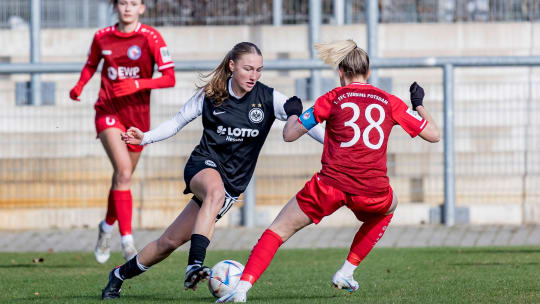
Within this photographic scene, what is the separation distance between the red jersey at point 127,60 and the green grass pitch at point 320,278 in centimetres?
145

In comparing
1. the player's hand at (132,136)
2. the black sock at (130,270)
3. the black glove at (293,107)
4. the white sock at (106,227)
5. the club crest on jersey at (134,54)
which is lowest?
the white sock at (106,227)

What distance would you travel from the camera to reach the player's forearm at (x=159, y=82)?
31.1 ft

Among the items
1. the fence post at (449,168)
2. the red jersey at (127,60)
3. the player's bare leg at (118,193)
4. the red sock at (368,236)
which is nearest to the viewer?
the red sock at (368,236)

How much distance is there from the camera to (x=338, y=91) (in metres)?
6.87

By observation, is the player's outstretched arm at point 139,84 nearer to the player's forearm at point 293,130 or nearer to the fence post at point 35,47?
the player's forearm at point 293,130

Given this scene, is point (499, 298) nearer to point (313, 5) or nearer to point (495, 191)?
point (495, 191)

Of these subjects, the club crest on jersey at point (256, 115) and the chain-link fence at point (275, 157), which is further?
the chain-link fence at point (275, 157)

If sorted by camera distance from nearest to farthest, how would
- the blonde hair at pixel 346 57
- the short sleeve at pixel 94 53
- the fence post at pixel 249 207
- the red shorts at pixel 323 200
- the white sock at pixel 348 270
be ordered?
the red shorts at pixel 323 200 < the blonde hair at pixel 346 57 < the white sock at pixel 348 270 < the short sleeve at pixel 94 53 < the fence post at pixel 249 207

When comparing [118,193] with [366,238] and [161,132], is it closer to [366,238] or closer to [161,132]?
[161,132]

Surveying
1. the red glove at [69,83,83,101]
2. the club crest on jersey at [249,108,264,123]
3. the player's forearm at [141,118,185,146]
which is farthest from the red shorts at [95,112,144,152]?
the club crest on jersey at [249,108,264,123]

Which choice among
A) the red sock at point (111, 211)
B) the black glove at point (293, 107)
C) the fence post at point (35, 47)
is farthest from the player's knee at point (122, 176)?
the fence post at point (35, 47)

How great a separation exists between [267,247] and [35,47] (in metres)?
8.41

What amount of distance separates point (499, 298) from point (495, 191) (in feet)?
20.6

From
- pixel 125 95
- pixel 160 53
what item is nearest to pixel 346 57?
pixel 160 53
